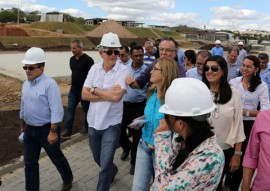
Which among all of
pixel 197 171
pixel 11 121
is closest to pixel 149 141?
pixel 197 171

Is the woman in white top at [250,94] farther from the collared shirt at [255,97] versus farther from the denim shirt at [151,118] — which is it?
the denim shirt at [151,118]

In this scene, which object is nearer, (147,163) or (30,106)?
(147,163)

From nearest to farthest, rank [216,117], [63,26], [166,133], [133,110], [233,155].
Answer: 1. [166,133]
2. [216,117]
3. [233,155]
4. [133,110]
5. [63,26]

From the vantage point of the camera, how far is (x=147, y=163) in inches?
124

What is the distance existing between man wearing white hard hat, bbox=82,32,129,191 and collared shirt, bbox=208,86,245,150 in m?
1.13

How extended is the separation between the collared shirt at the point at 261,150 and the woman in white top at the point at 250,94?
1.52 metres

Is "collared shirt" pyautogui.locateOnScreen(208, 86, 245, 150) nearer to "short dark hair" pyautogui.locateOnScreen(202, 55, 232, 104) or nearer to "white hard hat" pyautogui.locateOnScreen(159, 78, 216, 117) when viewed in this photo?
"short dark hair" pyautogui.locateOnScreen(202, 55, 232, 104)

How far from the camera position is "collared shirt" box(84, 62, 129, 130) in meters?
3.65

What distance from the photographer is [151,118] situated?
311 cm

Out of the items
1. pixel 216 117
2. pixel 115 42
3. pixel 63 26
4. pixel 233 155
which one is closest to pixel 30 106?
pixel 115 42

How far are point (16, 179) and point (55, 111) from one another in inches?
62.3

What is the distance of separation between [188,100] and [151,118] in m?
1.35

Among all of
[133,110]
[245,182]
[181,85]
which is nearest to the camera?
[181,85]

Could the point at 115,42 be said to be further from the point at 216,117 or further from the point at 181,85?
the point at 181,85
